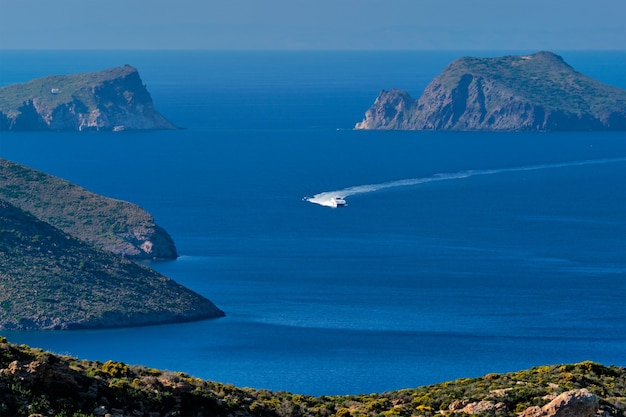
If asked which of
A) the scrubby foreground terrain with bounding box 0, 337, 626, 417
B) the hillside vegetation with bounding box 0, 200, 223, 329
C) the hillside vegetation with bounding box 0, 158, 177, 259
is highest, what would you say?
the hillside vegetation with bounding box 0, 158, 177, 259

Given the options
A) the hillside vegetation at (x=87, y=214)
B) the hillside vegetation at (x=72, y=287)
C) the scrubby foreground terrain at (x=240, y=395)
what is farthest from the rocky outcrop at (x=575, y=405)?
the hillside vegetation at (x=87, y=214)

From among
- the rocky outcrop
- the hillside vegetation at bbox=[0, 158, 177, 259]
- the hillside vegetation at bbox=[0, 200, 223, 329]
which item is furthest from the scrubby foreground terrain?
the hillside vegetation at bbox=[0, 158, 177, 259]

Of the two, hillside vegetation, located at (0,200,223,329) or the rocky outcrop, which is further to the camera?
hillside vegetation, located at (0,200,223,329)

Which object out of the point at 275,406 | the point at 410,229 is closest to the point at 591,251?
the point at 410,229

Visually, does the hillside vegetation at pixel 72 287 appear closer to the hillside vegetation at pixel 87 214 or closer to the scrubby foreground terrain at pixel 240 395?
the hillside vegetation at pixel 87 214

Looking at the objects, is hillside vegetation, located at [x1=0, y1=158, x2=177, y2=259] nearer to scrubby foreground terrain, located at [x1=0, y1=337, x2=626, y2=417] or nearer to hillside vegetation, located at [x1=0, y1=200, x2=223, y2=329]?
hillside vegetation, located at [x1=0, y1=200, x2=223, y2=329]
